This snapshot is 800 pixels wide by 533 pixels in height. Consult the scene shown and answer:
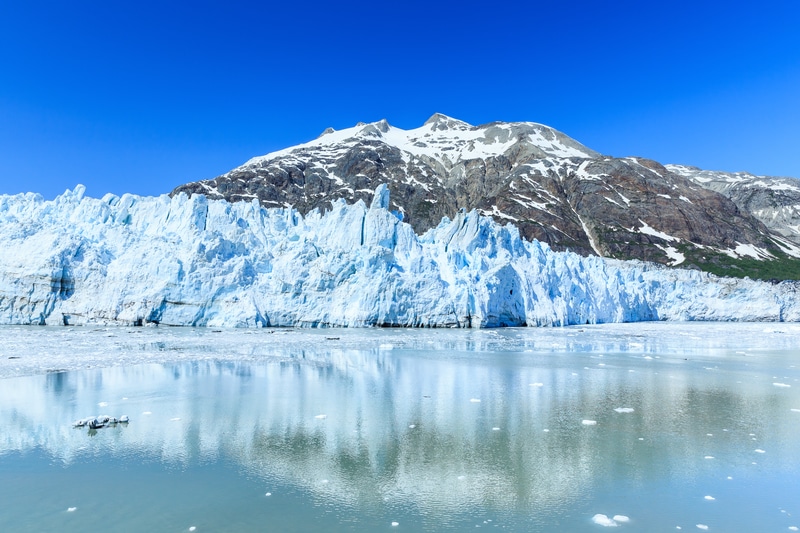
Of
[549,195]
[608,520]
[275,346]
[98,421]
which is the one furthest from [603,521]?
[549,195]

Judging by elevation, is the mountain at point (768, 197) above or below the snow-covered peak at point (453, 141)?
below

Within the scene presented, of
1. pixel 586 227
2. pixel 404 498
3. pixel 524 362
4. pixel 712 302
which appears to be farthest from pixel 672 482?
pixel 586 227

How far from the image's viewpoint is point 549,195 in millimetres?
95125

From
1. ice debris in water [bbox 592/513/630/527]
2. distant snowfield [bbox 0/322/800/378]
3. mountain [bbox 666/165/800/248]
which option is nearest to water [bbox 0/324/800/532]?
ice debris in water [bbox 592/513/630/527]

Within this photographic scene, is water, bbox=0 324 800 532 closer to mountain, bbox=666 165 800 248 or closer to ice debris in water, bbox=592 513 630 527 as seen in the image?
ice debris in water, bbox=592 513 630 527

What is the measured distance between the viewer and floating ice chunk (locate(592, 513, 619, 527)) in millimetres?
4778

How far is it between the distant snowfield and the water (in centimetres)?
43

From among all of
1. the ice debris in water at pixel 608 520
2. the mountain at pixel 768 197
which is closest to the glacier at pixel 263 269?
the ice debris in water at pixel 608 520

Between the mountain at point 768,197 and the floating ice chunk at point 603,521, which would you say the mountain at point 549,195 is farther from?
the floating ice chunk at point 603,521

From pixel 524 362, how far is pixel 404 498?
10486 mm

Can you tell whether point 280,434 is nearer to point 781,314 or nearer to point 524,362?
point 524,362

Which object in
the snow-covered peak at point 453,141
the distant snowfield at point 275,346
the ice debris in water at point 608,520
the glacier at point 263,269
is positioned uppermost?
the snow-covered peak at point 453,141

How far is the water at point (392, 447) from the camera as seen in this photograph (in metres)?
4.97

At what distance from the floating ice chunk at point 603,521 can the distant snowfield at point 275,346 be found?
662cm
